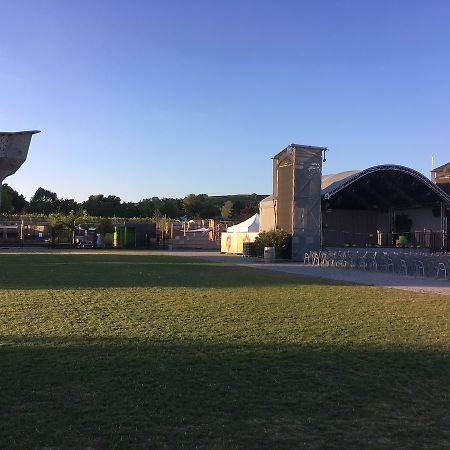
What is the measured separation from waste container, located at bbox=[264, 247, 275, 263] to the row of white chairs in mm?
2000

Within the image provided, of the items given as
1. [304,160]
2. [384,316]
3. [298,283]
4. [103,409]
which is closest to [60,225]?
[304,160]

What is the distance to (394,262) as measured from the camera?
20.2m

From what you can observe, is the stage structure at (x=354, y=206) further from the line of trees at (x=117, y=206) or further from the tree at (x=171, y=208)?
the tree at (x=171, y=208)

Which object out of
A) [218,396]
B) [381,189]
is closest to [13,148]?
[218,396]

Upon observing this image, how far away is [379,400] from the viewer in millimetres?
4672

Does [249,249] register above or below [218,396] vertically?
above

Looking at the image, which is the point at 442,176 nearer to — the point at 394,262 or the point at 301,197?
the point at 301,197

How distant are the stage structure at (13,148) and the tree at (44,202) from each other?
83.4m

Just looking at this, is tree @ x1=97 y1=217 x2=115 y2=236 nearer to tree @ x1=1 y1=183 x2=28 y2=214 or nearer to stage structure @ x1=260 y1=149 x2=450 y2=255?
stage structure @ x1=260 y1=149 x2=450 y2=255

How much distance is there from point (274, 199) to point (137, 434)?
25.9m

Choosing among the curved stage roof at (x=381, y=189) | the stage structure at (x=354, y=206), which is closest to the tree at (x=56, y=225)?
the stage structure at (x=354, y=206)

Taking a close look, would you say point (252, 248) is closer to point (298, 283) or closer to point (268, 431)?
point (298, 283)

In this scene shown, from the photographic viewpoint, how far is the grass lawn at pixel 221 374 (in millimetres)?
3867

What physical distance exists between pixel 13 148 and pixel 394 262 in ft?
55.5
